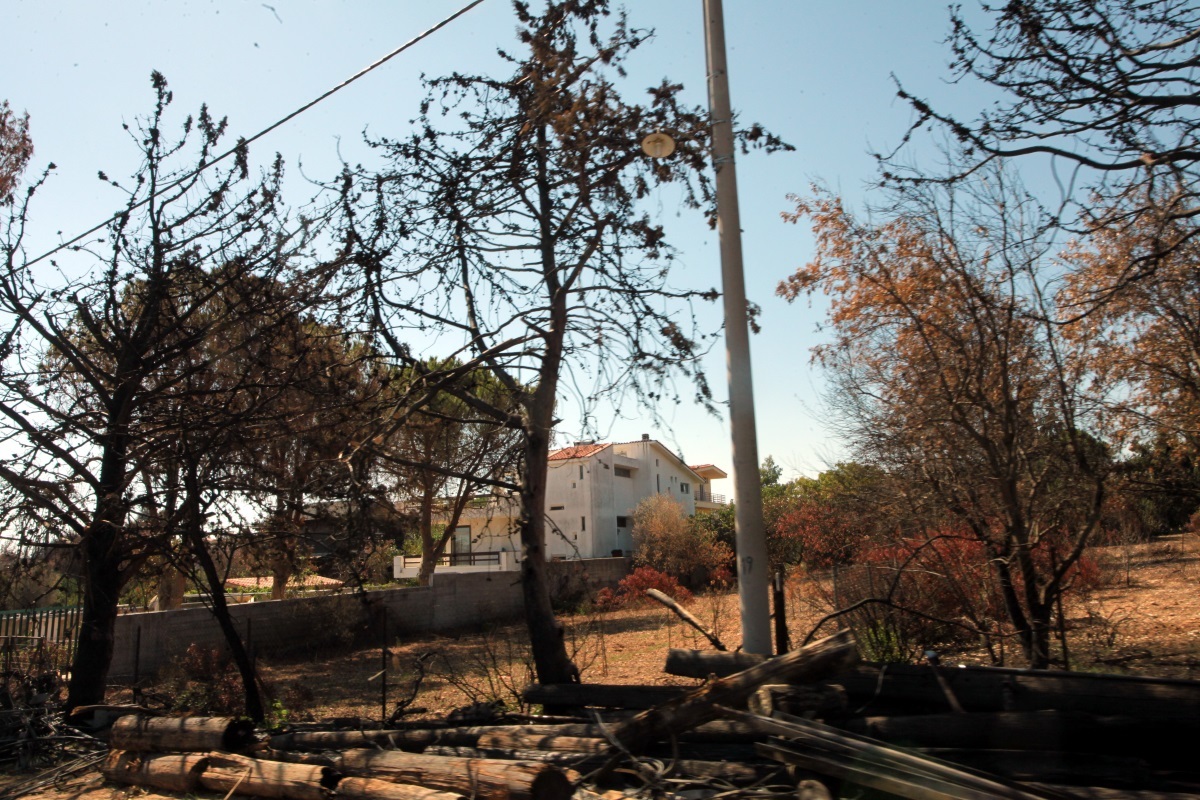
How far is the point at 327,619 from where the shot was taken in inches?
785

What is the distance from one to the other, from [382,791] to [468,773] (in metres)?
0.74

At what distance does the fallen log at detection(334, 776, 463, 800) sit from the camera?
5660 millimetres

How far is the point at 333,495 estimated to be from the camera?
8641mm

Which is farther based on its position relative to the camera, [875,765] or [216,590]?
[216,590]

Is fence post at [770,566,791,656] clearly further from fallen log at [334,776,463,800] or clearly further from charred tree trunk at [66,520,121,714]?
charred tree trunk at [66,520,121,714]

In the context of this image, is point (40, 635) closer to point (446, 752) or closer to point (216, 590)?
point (216, 590)

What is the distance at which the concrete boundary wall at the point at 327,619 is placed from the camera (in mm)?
16016

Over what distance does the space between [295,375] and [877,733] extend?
7.30 m

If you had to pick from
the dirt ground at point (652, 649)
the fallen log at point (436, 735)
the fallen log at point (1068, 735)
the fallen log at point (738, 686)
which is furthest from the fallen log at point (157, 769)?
the fallen log at point (1068, 735)

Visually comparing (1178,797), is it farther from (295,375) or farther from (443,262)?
(295,375)

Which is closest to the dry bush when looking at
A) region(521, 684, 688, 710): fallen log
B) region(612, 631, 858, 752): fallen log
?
region(521, 684, 688, 710): fallen log

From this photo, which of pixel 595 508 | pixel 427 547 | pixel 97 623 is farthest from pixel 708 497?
pixel 97 623

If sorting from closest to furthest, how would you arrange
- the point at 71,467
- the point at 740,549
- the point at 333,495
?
1. the point at 740,549
2. the point at 333,495
3. the point at 71,467

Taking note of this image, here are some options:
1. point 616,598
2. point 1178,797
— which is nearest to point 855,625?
point 1178,797
